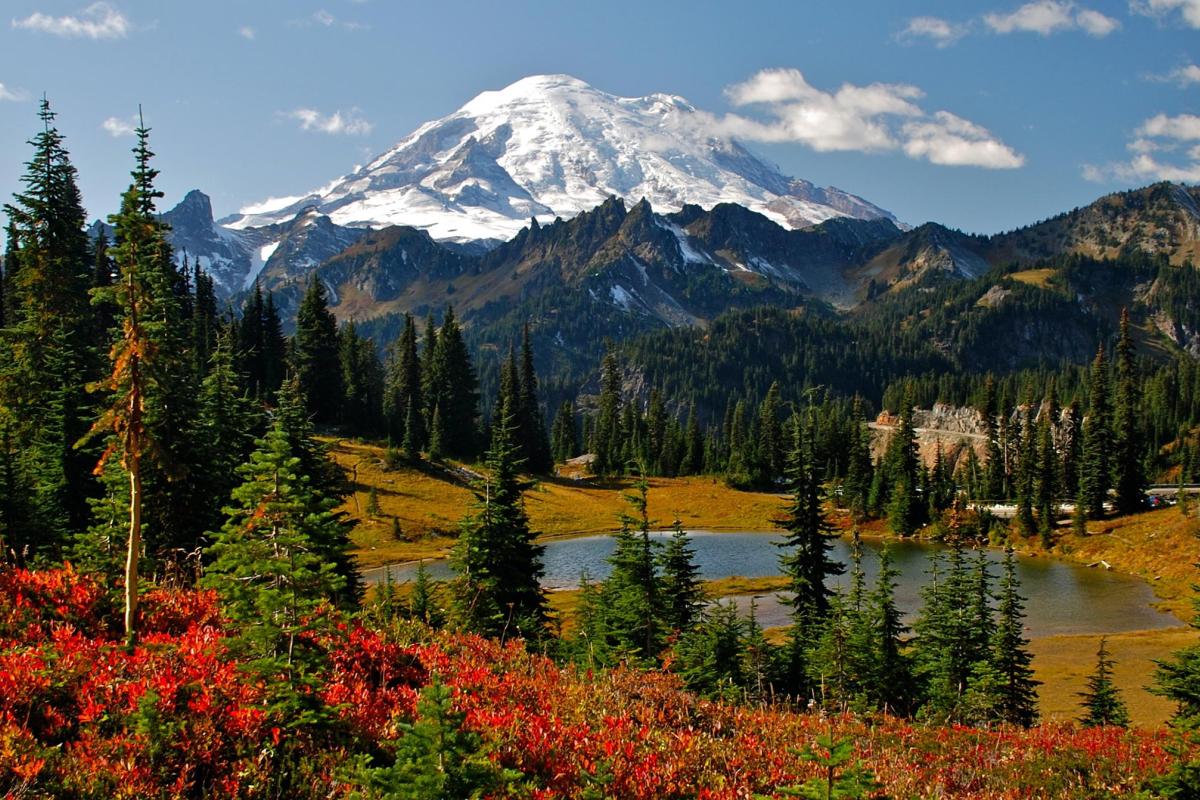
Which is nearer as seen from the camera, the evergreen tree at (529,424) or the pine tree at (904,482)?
the pine tree at (904,482)

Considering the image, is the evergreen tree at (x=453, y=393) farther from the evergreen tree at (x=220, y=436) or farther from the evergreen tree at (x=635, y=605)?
the evergreen tree at (x=635, y=605)

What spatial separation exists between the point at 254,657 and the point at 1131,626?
6922 cm

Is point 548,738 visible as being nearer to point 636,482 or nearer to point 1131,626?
point 636,482

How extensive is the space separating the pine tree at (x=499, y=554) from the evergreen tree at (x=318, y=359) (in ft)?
235

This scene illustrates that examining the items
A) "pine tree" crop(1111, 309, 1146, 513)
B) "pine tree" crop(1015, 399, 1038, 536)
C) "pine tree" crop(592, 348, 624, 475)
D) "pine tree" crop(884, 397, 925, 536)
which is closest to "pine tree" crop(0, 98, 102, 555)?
"pine tree" crop(592, 348, 624, 475)

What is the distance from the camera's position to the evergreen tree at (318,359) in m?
98.1

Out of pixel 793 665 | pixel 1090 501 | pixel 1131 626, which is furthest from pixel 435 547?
pixel 1090 501

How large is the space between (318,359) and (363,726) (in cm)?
9632

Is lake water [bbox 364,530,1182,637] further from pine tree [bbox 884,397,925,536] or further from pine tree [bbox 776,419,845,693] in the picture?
pine tree [bbox 776,419,845,693]

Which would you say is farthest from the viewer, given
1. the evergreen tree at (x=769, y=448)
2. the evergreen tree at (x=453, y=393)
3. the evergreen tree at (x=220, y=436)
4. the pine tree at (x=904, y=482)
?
the evergreen tree at (x=769, y=448)

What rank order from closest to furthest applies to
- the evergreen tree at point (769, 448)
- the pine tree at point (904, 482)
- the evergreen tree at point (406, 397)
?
1. the evergreen tree at point (406, 397)
2. the pine tree at point (904, 482)
3. the evergreen tree at point (769, 448)

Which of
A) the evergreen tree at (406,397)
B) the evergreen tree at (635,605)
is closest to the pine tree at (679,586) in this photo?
the evergreen tree at (635,605)

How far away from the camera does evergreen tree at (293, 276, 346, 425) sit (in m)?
98.1

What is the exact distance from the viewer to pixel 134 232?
12266 millimetres
